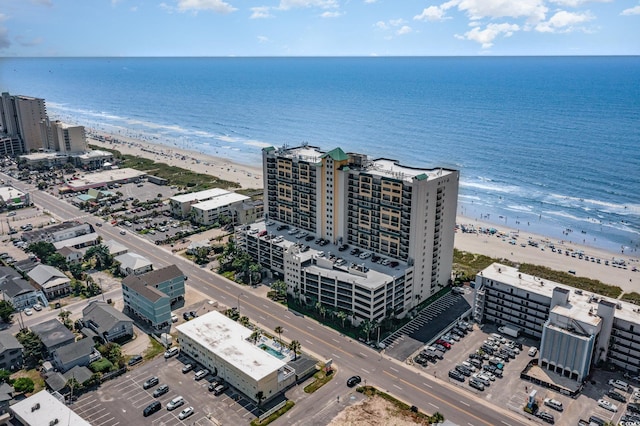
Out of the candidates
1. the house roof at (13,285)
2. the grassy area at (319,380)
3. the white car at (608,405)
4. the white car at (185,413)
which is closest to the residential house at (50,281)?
the house roof at (13,285)

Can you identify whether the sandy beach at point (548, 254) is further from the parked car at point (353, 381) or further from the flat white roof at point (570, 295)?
the parked car at point (353, 381)

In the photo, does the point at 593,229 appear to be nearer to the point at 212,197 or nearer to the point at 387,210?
the point at 387,210

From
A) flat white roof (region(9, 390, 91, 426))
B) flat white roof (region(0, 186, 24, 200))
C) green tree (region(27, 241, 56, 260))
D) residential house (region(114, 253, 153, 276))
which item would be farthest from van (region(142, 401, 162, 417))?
flat white roof (region(0, 186, 24, 200))

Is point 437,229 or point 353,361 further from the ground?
point 437,229

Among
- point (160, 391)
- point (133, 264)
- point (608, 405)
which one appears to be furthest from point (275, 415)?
point (133, 264)

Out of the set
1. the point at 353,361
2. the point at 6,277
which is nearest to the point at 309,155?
the point at 353,361

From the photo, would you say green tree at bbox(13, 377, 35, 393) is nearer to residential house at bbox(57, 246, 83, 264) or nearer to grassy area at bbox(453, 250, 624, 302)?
residential house at bbox(57, 246, 83, 264)
